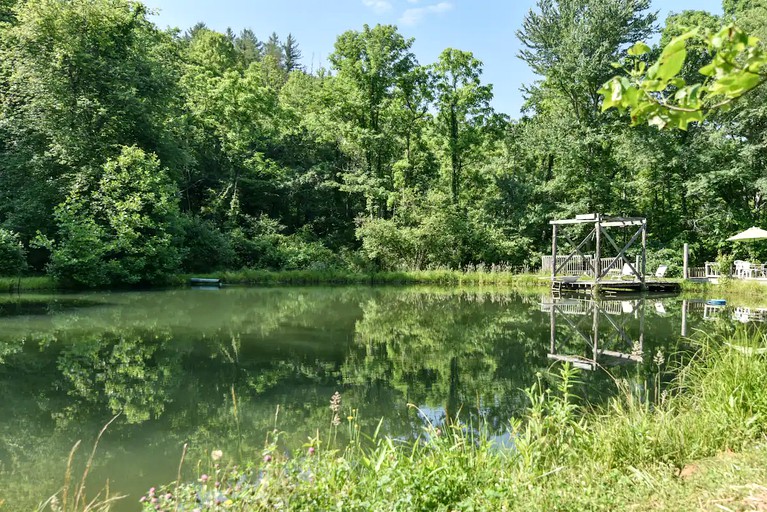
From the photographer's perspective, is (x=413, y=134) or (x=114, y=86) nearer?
(x=114, y=86)

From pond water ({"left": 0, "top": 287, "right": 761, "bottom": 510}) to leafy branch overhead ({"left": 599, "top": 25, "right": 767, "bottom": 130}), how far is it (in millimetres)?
2533

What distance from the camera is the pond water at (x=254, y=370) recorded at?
181 inches

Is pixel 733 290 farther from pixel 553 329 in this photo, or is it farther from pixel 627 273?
pixel 553 329

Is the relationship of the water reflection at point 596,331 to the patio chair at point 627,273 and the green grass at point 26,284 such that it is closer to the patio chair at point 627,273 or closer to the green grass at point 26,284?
the patio chair at point 627,273

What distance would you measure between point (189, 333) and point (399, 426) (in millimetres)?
6616

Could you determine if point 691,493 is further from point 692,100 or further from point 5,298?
point 5,298

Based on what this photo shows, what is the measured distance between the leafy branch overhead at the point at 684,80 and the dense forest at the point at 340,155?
2046cm

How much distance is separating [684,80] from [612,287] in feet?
67.1

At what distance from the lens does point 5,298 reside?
52.4 ft

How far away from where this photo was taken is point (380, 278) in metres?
24.4

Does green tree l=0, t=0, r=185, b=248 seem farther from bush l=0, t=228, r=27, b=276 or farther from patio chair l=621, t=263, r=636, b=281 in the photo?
patio chair l=621, t=263, r=636, b=281

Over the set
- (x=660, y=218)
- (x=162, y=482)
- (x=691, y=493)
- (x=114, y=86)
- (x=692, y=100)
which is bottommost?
(x=162, y=482)

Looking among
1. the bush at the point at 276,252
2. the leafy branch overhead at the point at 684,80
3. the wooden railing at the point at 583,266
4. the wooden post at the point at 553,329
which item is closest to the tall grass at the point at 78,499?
the leafy branch overhead at the point at 684,80

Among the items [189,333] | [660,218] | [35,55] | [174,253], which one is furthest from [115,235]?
[660,218]
